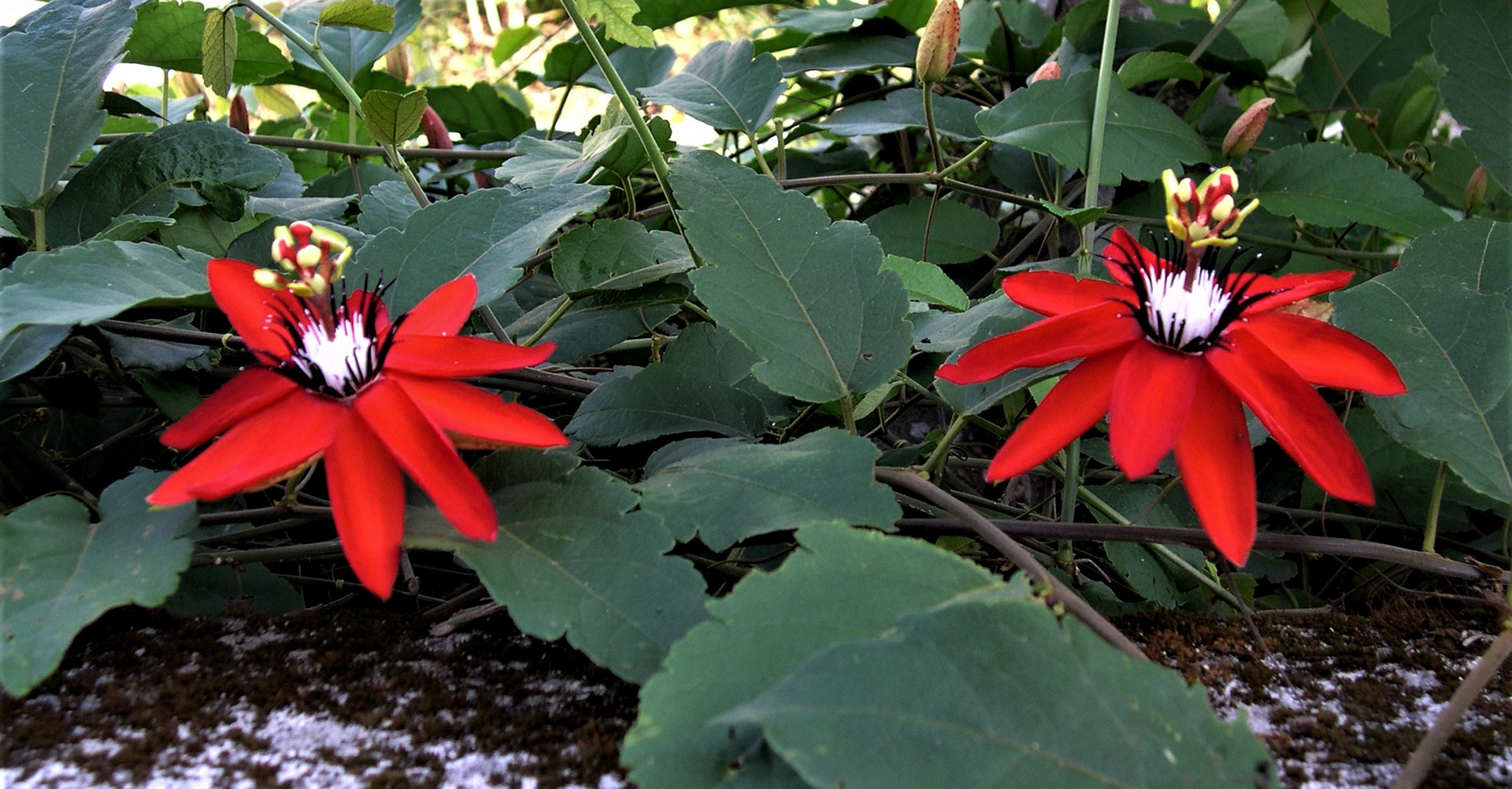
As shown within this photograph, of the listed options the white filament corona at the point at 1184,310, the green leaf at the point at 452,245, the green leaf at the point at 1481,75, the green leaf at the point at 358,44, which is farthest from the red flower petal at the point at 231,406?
the green leaf at the point at 1481,75

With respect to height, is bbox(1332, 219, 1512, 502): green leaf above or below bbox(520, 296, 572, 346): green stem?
above

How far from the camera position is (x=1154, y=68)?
93 centimetres

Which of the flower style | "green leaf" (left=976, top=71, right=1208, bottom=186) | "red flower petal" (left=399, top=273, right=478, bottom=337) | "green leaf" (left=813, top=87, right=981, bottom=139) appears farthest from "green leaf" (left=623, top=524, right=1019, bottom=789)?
"green leaf" (left=813, top=87, right=981, bottom=139)

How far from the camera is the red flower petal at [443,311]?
54 centimetres

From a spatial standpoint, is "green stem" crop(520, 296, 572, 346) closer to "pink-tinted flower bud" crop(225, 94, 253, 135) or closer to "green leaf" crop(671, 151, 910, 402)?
"green leaf" crop(671, 151, 910, 402)

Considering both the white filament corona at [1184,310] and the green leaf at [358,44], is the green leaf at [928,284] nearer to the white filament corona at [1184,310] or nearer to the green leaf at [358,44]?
the white filament corona at [1184,310]

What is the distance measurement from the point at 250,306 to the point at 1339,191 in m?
0.80

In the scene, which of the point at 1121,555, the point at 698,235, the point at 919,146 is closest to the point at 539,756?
the point at 698,235

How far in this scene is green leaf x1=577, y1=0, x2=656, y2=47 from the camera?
1.97 feet

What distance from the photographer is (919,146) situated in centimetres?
123

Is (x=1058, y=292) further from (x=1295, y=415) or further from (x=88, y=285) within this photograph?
(x=88, y=285)

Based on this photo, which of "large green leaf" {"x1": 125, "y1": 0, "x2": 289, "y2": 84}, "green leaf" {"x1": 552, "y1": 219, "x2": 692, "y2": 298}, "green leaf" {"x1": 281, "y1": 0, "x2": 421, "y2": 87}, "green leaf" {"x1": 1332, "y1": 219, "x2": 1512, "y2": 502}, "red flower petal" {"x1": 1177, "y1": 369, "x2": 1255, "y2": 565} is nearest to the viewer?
"red flower petal" {"x1": 1177, "y1": 369, "x2": 1255, "y2": 565}

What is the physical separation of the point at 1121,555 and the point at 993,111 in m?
0.35

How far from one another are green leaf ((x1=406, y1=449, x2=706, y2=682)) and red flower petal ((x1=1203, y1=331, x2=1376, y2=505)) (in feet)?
0.89
